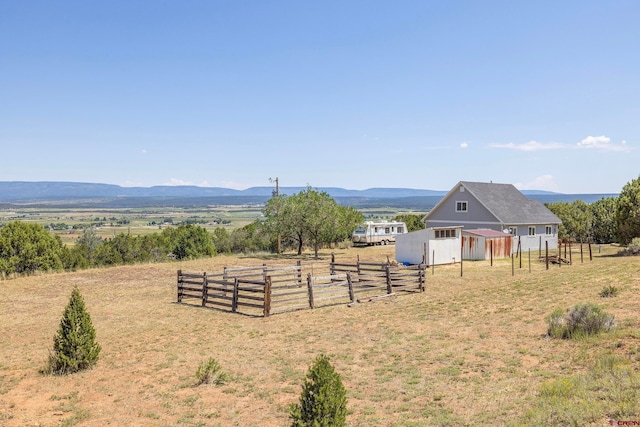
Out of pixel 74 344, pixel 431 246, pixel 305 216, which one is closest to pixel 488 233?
pixel 431 246

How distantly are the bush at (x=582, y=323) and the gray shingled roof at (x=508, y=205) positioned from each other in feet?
106

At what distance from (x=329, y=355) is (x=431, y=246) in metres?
24.5

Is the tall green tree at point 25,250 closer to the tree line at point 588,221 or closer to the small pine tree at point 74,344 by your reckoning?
the small pine tree at point 74,344

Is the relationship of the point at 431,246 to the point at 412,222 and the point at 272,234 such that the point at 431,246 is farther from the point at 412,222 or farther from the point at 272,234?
the point at 412,222

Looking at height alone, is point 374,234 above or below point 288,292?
above

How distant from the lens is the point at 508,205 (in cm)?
4775

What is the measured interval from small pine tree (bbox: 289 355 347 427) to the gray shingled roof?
40.6m

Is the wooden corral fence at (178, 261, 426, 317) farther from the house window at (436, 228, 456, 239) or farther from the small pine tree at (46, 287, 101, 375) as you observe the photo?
the house window at (436, 228, 456, 239)

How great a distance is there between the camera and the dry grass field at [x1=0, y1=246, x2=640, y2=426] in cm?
955

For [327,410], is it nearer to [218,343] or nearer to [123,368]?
[123,368]

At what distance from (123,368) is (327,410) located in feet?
26.8

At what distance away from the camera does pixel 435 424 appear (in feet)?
27.8

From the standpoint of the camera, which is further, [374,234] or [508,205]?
[374,234]

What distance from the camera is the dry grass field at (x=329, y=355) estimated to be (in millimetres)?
9555
